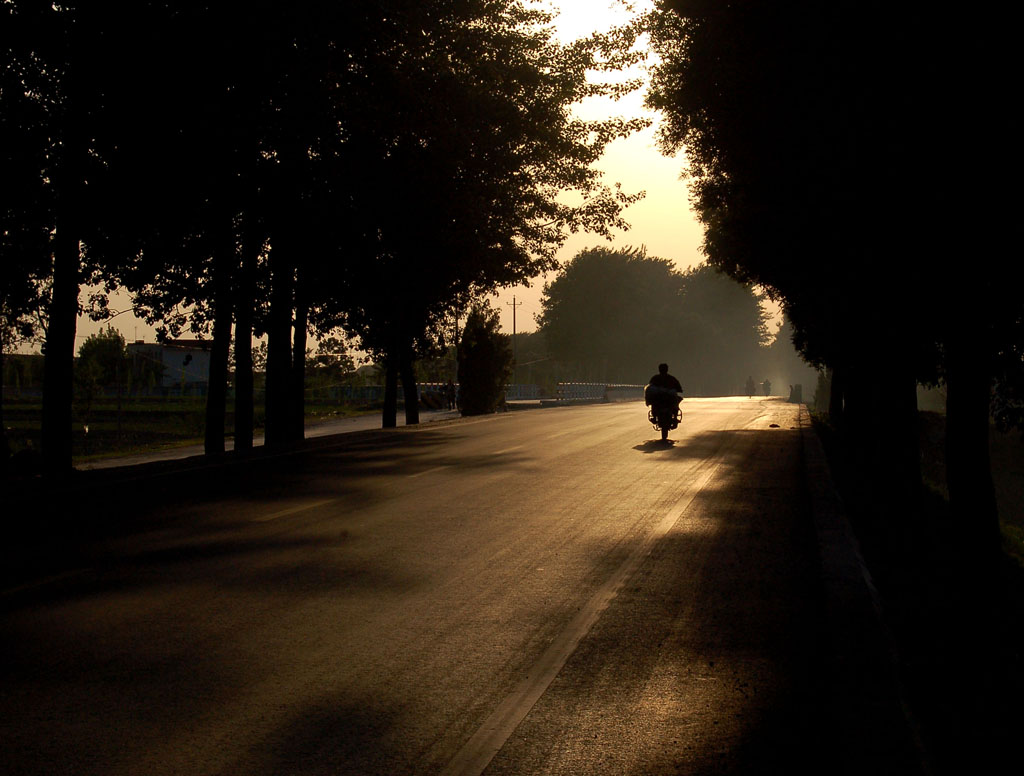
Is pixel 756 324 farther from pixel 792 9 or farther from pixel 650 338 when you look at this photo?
pixel 792 9

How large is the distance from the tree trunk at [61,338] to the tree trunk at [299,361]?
6916 millimetres

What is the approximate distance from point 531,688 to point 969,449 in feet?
16.4

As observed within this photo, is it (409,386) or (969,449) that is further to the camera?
(409,386)

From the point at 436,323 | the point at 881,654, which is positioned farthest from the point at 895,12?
the point at 436,323

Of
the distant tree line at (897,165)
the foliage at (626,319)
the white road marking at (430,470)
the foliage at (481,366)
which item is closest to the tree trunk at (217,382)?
the white road marking at (430,470)

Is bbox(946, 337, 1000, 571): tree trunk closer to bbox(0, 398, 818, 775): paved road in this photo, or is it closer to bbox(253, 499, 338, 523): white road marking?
bbox(0, 398, 818, 775): paved road

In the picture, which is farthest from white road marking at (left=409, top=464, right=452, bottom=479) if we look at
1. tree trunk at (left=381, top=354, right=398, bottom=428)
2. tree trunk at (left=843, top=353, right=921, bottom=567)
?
tree trunk at (left=381, top=354, right=398, bottom=428)

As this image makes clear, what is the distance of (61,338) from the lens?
19.0 m

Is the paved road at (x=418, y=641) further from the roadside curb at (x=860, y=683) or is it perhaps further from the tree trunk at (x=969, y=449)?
the tree trunk at (x=969, y=449)

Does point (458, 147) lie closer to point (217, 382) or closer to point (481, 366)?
point (217, 382)

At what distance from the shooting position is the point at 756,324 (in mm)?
174750

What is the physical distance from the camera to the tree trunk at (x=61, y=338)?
19.0 metres

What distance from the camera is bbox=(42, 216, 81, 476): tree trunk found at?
18984 millimetres

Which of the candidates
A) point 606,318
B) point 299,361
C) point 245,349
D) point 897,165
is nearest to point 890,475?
point 897,165
